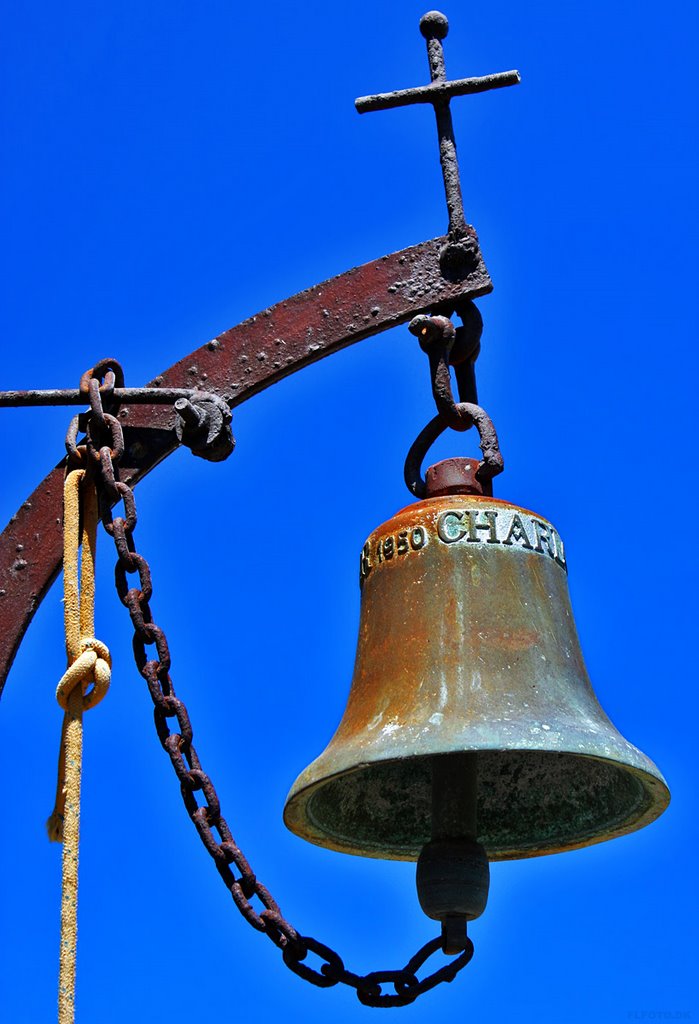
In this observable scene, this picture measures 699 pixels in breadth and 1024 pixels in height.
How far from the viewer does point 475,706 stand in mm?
2611

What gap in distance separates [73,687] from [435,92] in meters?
1.29

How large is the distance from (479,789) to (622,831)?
0.27 meters

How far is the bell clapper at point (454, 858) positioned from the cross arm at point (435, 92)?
1.20 meters

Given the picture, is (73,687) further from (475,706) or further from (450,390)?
(450,390)

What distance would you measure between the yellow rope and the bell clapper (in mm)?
585

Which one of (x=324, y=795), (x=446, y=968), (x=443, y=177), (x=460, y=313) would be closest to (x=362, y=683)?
(x=324, y=795)

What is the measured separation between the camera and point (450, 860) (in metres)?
2.65

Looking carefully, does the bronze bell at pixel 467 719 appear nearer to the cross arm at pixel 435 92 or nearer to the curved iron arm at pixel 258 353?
the curved iron arm at pixel 258 353

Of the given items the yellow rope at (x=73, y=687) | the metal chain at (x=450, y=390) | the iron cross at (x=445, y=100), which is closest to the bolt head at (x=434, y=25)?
the iron cross at (x=445, y=100)

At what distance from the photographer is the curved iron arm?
2904 millimetres

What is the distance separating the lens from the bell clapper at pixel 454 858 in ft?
8.58

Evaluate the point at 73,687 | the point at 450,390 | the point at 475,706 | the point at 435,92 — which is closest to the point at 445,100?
the point at 435,92

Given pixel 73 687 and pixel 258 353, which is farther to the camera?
pixel 258 353

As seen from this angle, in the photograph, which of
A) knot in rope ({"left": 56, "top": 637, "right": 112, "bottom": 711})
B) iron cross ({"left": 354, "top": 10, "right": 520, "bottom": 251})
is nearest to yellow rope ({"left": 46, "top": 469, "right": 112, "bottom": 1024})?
knot in rope ({"left": 56, "top": 637, "right": 112, "bottom": 711})
